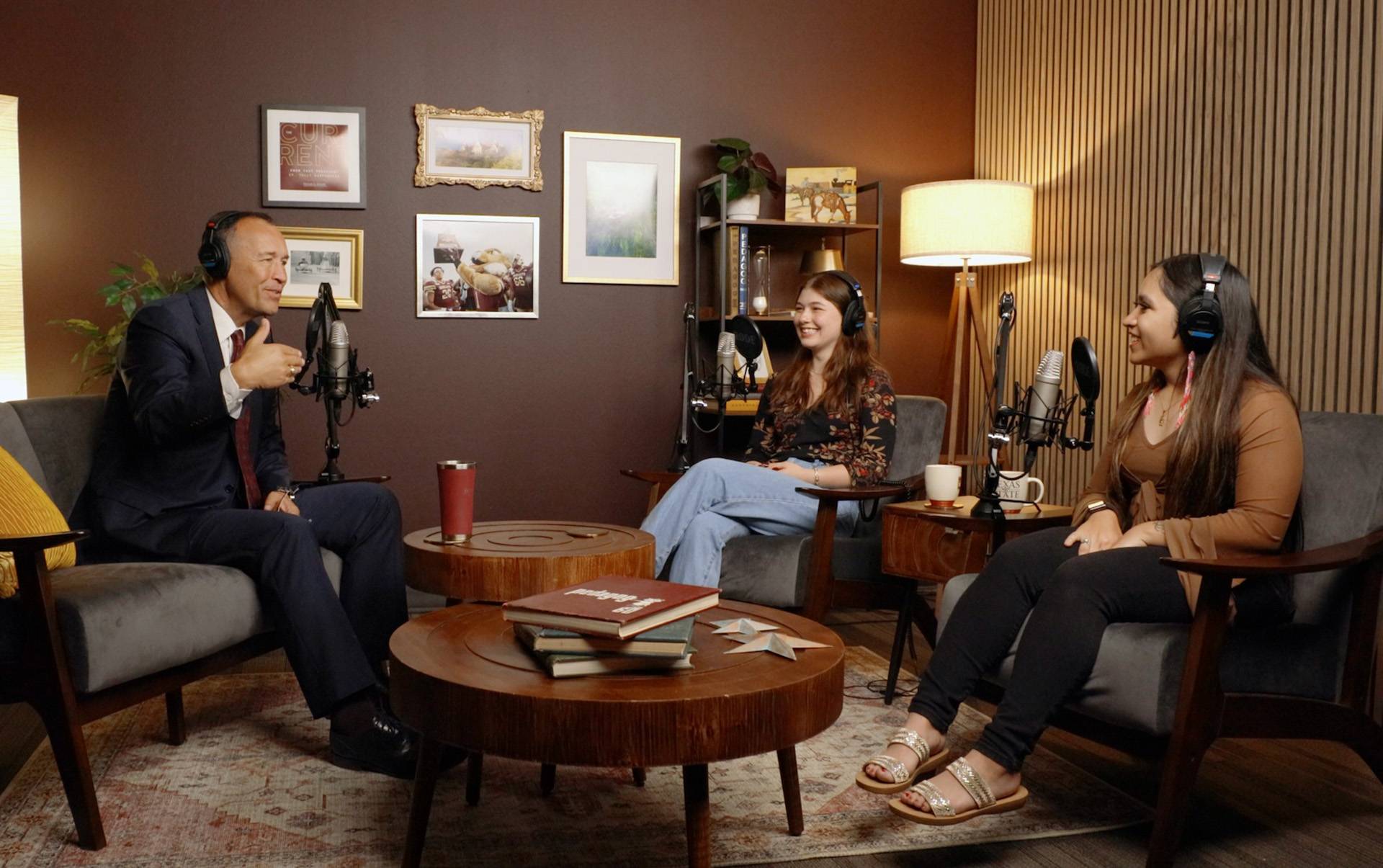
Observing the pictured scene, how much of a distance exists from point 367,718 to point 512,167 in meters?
2.82

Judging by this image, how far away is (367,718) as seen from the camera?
8.43 ft

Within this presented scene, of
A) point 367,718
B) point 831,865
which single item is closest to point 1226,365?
point 831,865

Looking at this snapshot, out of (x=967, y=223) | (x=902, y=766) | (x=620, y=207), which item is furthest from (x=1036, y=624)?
(x=620, y=207)

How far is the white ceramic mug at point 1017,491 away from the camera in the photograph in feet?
10.0

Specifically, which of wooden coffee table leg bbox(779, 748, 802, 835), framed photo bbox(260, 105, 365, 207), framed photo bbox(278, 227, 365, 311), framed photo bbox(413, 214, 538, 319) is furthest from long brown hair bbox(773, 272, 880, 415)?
framed photo bbox(260, 105, 365, 207)

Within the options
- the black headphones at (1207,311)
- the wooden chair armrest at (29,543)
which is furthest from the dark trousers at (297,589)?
the black headphones at (1207,311)

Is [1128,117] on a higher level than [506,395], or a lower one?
higher

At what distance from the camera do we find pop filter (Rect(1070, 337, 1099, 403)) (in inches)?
103

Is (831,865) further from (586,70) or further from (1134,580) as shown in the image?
(586,70)

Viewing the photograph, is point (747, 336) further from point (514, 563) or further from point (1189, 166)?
point (514, 563)

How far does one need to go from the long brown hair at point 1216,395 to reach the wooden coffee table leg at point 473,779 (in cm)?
152

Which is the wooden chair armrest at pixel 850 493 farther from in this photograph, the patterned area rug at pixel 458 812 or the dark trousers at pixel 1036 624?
the dark trousers at pixel 1036 624

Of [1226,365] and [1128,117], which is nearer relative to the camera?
[1226,365]

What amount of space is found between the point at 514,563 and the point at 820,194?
2.80 metres
